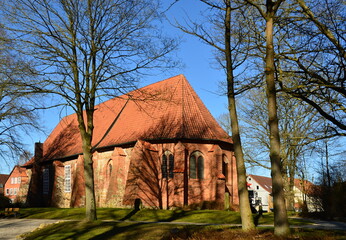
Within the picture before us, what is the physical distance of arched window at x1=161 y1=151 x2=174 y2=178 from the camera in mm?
26875

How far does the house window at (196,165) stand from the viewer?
26.6 m

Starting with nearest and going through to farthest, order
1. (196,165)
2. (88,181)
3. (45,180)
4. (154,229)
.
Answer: (154,229)
(88,181)
(196,165)
(45,180)

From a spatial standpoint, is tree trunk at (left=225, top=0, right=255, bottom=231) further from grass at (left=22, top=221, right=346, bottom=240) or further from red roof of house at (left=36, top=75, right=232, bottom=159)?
red roof of house at (left=36, top=75, right=232, bottom=159)

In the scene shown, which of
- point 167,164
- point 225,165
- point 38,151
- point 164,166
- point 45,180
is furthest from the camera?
point 38,151

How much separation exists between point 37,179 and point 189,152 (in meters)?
22.4

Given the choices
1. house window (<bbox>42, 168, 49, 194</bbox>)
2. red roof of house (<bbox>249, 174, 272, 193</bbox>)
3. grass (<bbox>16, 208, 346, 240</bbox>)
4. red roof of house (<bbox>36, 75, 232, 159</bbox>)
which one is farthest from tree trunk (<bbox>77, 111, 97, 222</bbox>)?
red roof of house (<bbox>249, 174, 272, 193</bbox>)

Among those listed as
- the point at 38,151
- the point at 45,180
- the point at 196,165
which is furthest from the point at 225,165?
the point at 38,151

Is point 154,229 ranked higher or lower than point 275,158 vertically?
lower

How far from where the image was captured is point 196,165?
2667 cm

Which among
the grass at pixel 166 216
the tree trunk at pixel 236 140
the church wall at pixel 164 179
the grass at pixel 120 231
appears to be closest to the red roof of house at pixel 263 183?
the church wall at pixel 164 179

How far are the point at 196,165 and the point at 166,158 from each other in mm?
2331

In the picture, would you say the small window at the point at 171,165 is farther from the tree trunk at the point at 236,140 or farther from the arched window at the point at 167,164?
the tree trunk at the point at 236,140

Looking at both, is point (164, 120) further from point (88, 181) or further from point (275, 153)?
point (275, 153)

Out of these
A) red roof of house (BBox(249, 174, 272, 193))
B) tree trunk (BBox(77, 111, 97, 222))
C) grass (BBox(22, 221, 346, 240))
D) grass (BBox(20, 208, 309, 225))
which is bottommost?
grass (BBox(22, 221, 346, 240))
